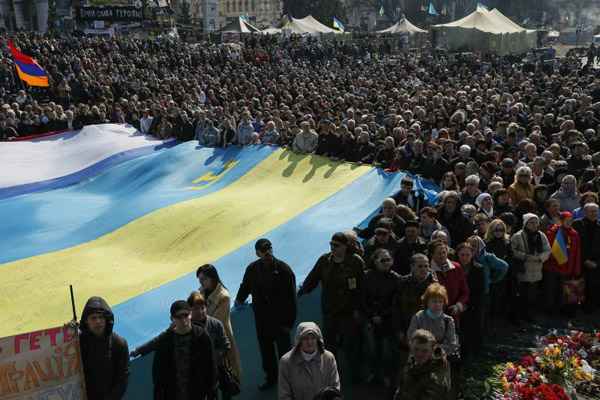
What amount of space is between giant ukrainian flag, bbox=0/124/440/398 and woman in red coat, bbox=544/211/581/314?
2.21 meters

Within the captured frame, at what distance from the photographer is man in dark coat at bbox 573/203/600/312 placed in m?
7.14

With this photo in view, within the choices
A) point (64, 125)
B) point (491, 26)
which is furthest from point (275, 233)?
point (491, 26)

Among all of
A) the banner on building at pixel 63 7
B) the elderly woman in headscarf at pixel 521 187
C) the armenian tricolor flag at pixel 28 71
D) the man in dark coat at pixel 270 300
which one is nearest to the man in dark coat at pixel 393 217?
the man in dark coat at pixel 270 300

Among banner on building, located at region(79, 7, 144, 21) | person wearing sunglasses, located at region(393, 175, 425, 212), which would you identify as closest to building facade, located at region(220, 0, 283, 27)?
banner on building, located at region(79, 7, 144, 21)

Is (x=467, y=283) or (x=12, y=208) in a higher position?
(x=467, y=283)

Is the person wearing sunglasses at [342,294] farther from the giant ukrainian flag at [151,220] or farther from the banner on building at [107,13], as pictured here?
the banner on building at [107,13]

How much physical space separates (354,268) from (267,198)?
399cm

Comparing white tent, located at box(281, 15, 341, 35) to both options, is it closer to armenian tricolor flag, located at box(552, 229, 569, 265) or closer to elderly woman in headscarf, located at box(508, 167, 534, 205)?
elderly woman in headscarf, located at box(508, 167, 534, 205)

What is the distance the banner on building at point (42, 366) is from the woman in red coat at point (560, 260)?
17.0 feet

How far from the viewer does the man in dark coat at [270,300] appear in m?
5.54

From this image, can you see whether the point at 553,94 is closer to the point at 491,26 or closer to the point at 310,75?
the point at 310,75

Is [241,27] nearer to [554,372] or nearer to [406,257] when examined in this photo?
[406,257]

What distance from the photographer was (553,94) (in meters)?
17.3

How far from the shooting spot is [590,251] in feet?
23.7
